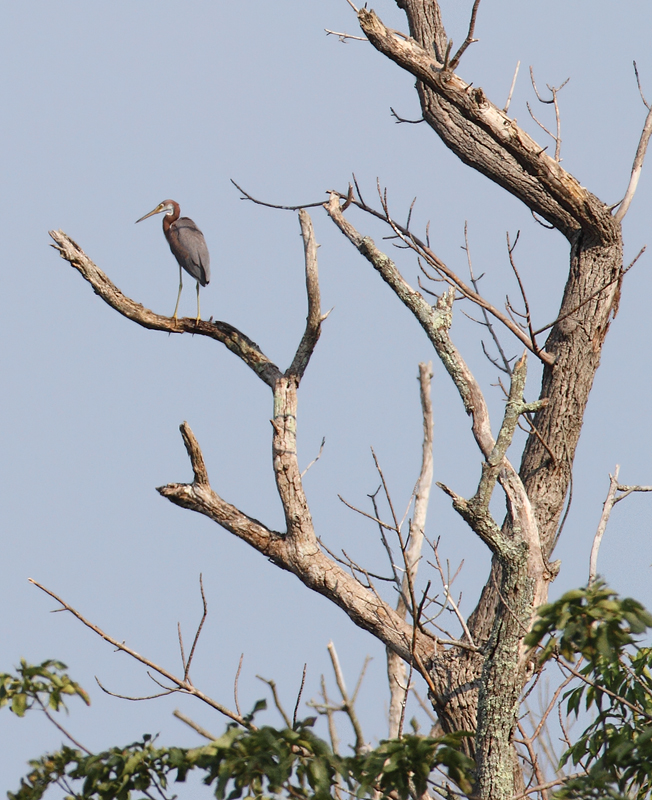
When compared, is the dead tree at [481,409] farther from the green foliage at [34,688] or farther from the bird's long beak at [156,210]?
the bird's long beak at [156,210]

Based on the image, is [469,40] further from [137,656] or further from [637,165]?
[137,656]

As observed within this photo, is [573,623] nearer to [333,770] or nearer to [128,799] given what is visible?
[333,770]

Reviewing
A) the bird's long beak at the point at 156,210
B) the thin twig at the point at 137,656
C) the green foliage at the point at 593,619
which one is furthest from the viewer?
the bird's long beak at the point at 156,210

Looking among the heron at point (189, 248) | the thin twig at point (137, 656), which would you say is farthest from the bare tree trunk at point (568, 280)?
the heron at point (189, 248)

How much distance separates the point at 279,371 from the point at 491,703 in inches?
95.7

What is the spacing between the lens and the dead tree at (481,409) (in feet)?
12.4

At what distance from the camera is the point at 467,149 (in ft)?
18.7

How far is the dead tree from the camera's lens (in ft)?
12.4

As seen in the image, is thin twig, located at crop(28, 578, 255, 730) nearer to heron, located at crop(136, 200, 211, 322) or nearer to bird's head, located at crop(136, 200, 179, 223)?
heron, located at crop(136, 200, 211, 322)

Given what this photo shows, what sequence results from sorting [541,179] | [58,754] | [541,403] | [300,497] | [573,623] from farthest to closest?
[541,179] → [300,497] → [541,403] → [58,754] → [573,623]

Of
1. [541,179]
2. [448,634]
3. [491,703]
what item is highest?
[541,179]

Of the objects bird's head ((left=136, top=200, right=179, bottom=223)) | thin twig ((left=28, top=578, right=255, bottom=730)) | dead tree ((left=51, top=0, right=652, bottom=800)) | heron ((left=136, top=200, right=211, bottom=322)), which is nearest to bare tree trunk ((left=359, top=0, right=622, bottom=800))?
dead tree ((left=51, top=0, right=652, bottom=800))

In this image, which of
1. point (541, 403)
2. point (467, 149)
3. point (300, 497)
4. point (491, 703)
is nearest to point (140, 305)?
point (300, 497)

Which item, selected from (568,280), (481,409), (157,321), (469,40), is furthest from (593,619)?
(157,321)
